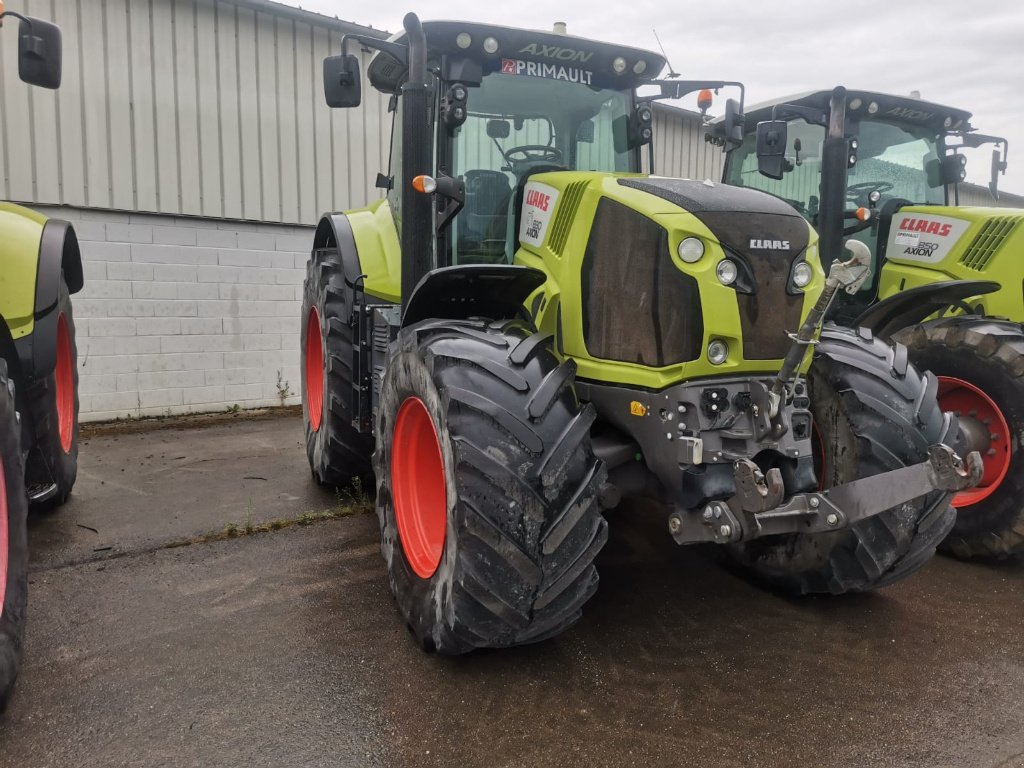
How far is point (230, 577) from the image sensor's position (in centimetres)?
369

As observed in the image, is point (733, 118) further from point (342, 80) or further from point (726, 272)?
point (342, 80)

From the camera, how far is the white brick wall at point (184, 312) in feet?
24.0

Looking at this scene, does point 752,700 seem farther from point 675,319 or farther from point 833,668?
point 675,319

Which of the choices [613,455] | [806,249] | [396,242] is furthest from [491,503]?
[396,242]

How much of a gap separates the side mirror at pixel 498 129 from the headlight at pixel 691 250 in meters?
1.38

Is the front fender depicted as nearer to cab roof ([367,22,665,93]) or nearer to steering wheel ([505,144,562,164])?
cab roof ([367,22,665,93])

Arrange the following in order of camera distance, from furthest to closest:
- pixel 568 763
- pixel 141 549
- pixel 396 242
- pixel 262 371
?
pixel 262 371 < pixel 396 242 < pixel 141 549 < pixel 568 763

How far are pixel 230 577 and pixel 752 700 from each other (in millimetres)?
2356

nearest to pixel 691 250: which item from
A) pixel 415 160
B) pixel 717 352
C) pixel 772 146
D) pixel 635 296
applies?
pixel 635 296

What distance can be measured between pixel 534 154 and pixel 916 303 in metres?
2.28

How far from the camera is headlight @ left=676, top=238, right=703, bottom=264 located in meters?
2.62

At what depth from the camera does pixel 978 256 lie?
181 inches

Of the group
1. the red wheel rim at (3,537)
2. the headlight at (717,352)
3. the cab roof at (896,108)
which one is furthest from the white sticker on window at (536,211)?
the cab roof at (896,108)

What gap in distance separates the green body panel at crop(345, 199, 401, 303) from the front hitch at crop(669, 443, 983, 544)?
2420mm
